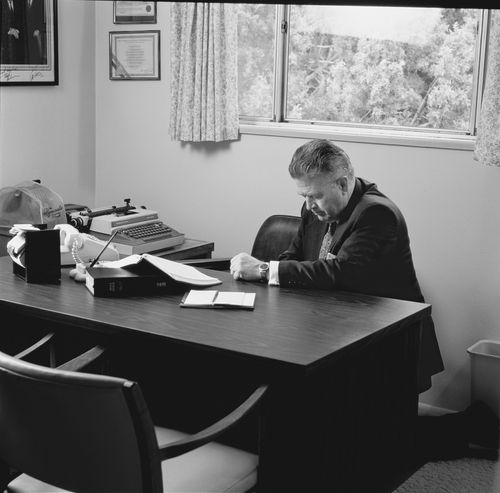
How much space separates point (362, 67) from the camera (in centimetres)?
388

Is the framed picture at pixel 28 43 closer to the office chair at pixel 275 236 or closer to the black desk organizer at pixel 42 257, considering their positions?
the office chair at pixel 275 236

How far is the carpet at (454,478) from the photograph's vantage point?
3.08 m

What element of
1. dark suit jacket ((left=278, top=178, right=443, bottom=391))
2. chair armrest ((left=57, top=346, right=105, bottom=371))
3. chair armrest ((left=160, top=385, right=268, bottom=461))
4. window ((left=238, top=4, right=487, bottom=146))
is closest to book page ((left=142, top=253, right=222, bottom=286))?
dark suit jacket ((left=278, top=178, right=443, bottom=391))

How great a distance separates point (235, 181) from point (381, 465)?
2.27 m

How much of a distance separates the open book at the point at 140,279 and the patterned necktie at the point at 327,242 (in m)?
0.58

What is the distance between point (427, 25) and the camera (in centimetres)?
367

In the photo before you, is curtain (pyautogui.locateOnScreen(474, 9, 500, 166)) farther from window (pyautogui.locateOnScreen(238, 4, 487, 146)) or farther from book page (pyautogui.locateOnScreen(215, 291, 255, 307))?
book page (pyautogui.locateOnScreen(215, 291, 255, 307))

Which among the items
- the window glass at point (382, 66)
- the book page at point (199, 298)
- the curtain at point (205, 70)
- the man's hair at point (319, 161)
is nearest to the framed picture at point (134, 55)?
the curtain at point (205, 70)

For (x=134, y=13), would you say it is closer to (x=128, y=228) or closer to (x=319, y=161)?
(x=128, y=228)

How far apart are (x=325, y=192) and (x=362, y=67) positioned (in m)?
1.20

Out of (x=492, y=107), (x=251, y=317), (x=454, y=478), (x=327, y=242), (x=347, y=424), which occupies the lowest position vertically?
(x=454, y=478)

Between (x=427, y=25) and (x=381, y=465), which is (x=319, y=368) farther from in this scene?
(x=427, y=25)

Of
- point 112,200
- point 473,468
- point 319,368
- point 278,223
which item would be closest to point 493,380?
point 473,468

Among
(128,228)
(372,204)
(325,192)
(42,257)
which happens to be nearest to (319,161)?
(325,192)
